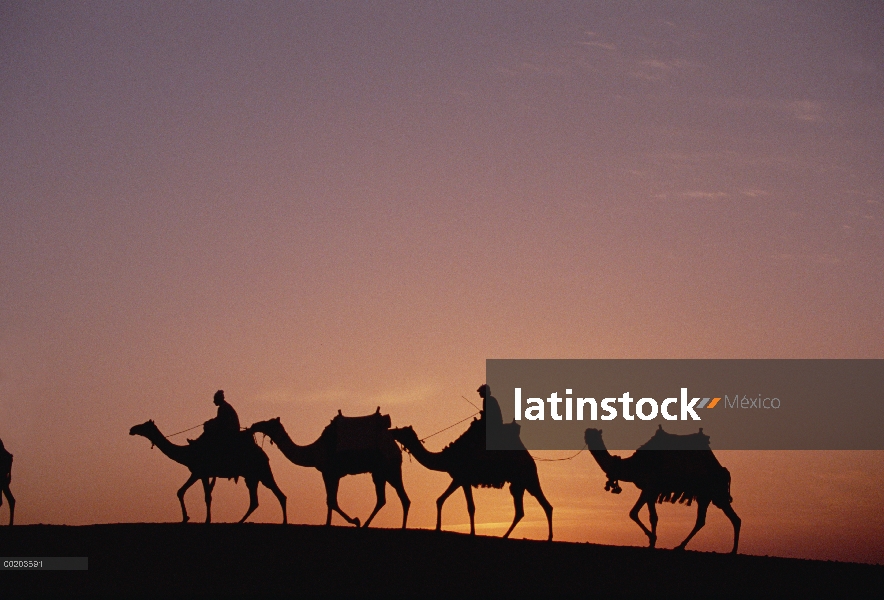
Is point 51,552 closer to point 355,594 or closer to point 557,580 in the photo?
A: point 355,594

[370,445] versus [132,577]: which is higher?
[370,445]

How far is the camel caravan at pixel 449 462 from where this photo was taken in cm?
2602

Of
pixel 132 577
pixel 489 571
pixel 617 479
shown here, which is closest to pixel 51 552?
pixel 132 577

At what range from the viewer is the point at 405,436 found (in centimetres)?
2777

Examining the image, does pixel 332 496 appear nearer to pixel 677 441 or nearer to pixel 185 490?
pixel 185 490

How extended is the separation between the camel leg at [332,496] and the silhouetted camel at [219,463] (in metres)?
1.02

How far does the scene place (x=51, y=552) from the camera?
22.4 meters

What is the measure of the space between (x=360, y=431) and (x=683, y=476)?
7125mm

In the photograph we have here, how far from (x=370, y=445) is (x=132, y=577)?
7439mm

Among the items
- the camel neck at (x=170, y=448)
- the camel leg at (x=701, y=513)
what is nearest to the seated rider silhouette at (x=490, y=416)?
the camel leg at (x=701, y=513)

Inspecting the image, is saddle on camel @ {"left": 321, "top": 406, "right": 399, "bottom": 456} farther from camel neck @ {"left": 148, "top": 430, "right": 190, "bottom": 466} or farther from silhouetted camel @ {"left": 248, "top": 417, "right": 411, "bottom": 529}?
camel neck @ {"left": 148, "top": 430, "right": 190, "bottom": 466}

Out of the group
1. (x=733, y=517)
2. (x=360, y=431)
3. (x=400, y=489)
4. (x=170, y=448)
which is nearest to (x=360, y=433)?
(x=360, y=431)

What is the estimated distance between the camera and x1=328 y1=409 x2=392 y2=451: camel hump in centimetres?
2686

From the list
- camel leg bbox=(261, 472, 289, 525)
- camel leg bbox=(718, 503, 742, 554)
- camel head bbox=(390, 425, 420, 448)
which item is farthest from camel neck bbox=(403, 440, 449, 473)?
camel leg bbox=(718, 503, 742, 554)
